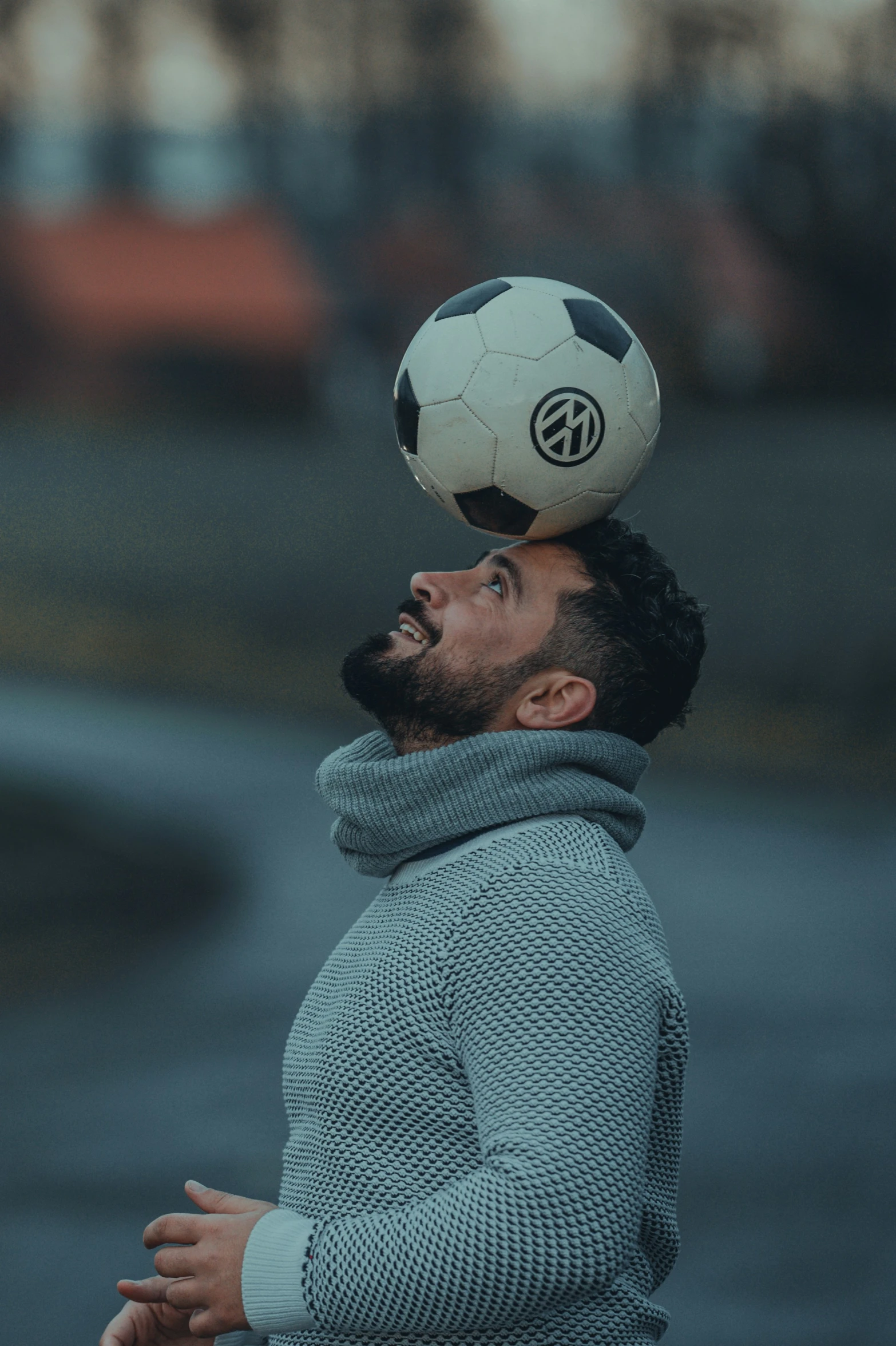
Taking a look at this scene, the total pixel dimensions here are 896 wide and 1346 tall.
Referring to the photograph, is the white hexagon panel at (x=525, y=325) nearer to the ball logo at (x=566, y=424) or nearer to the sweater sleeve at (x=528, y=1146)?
the ball logo at (x=566, y=424)

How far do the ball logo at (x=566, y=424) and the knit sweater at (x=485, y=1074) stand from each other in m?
0.52

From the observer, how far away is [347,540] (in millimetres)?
17125

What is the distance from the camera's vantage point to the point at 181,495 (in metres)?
19.5

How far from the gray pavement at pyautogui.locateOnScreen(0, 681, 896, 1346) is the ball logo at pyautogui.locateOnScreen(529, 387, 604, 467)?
2.89 m

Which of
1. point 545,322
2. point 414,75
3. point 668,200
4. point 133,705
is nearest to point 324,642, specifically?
point 133,705

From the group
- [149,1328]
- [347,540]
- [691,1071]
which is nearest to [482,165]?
[347,540]

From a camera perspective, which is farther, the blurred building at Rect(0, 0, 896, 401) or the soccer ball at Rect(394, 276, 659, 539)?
the blurred building at Rect(0, 0, 896, 401)

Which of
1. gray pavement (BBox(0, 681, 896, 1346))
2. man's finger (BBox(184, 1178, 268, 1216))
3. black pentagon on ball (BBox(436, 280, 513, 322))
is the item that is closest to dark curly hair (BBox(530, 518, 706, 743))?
black pentagon on ball (BBox(436, 280, 513, 322))

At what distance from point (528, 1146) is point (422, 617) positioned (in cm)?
83

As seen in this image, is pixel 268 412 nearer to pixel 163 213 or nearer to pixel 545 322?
pixel 163 213

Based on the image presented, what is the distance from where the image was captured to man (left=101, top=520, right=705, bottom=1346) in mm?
1671

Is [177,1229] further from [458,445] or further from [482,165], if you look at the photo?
[482,165]

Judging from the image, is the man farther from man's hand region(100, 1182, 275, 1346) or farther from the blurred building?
the blurred building

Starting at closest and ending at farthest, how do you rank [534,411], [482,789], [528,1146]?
[528,1146] < [482,789] < [534,411]
